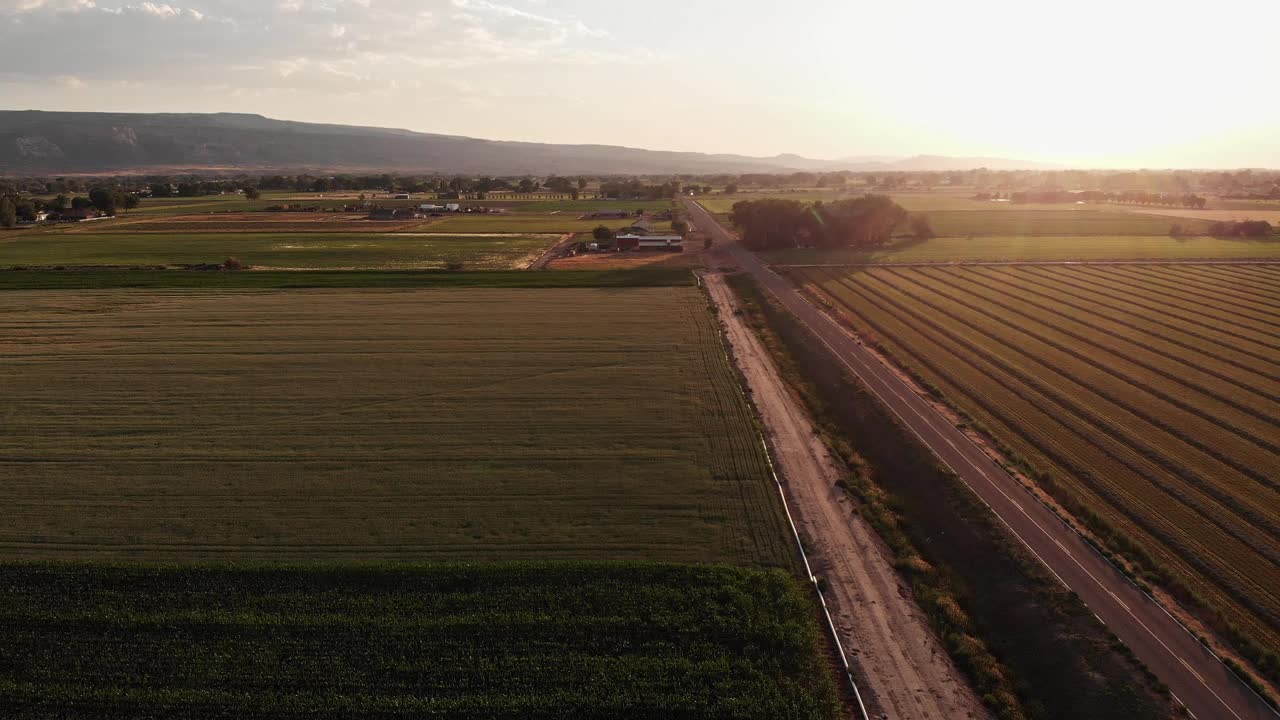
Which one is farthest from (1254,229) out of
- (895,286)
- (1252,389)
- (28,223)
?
(28,223)

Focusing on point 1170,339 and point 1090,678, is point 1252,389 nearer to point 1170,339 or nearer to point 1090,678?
point 1170,339

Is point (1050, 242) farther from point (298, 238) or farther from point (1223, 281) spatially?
point (298, 238)

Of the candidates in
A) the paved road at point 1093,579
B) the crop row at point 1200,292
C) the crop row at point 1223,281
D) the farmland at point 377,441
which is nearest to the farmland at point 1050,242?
the crop row at point 1223,281

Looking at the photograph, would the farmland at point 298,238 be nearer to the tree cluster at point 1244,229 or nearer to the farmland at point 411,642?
the farmland at point 411,642

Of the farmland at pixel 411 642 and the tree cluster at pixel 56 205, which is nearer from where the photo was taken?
the farmland at pixel 411 642

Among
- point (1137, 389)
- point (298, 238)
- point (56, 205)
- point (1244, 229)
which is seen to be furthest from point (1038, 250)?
point (56, 205)

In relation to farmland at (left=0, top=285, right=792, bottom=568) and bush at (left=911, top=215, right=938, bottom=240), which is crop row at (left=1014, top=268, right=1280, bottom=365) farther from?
farmland at (left=0, top=285, right=792, bottom=568)
